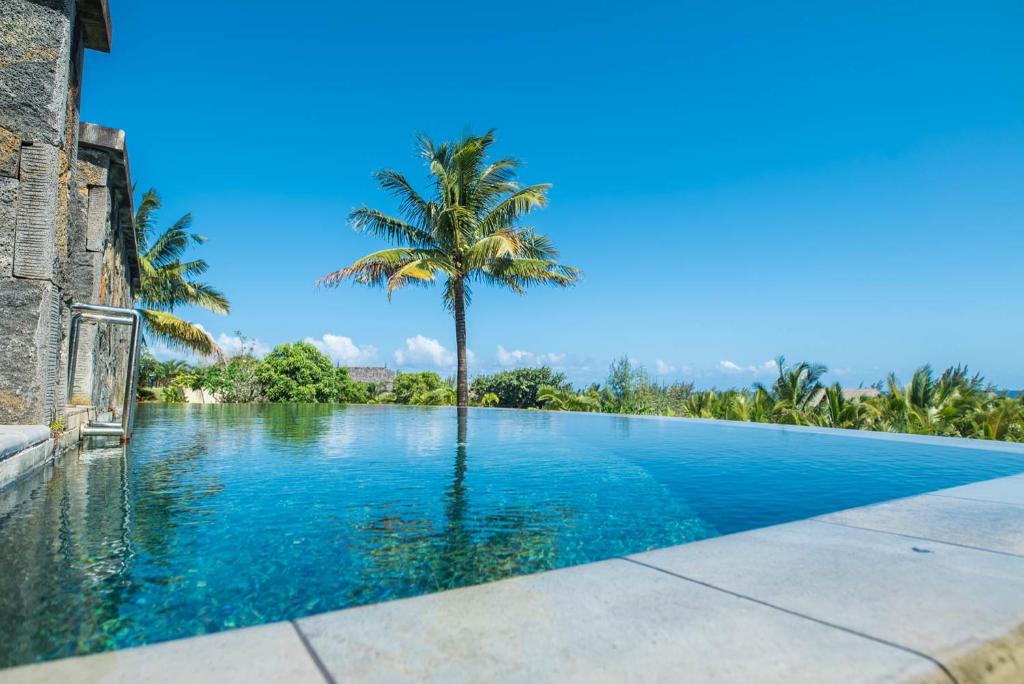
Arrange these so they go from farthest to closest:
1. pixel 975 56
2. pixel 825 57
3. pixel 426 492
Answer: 1. pixel 825 57
2. pixel 975 56
3. pixel 426 492

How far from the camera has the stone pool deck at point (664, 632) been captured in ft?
3.77

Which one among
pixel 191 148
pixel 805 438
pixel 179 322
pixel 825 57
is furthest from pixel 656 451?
pixel 191 148

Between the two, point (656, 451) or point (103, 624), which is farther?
point (656, 451)

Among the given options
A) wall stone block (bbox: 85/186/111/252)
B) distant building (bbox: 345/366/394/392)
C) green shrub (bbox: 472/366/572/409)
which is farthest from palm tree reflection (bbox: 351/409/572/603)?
distant building (bbox: 345/366/394/392)

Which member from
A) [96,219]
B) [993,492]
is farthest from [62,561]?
[96,219]

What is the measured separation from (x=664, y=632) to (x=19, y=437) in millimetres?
5018

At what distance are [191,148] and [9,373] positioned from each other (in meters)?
22.6

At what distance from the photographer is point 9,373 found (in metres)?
4.86

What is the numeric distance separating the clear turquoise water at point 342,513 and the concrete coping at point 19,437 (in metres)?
0.29

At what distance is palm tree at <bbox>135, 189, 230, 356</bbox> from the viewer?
1877 centimetres

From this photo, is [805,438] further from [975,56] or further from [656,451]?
[975,56]

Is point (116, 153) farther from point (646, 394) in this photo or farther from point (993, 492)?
point (646, 394)

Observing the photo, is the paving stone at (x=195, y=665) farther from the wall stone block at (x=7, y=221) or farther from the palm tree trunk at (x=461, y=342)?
the palm tree trunk at (x=461, y=342)

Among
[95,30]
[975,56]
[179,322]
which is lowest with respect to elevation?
[179,322]
